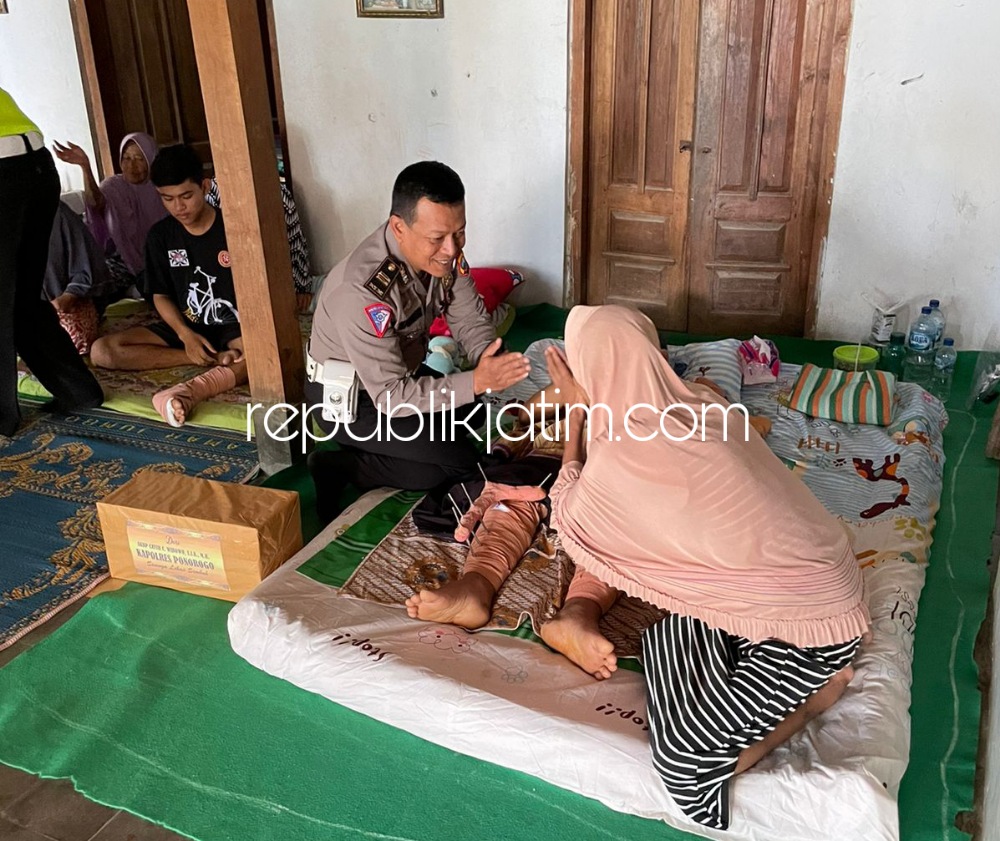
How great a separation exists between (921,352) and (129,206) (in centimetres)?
359

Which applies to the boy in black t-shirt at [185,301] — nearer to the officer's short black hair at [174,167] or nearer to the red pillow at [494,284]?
the officer's short black hair at [174,167]

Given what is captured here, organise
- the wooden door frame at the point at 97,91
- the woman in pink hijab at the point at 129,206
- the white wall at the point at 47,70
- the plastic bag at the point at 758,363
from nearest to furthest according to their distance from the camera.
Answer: the plastic bag at the point at 758,363 → the woman in pink hijab at the point at 129,206 → the wooden door frame at the point at 97,91 → the white wall at the point at 47,70

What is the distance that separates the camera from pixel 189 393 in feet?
10.8

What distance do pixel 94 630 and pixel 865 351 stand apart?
9.23 ft

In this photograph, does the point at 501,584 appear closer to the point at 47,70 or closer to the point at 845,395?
the point at 845,395

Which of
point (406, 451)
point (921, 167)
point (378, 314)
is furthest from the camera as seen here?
point (921, 167)

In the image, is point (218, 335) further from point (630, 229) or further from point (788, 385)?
point (788, 385)

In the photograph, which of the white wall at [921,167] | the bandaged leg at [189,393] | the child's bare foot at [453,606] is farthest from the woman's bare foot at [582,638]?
the white wall at [921,167]

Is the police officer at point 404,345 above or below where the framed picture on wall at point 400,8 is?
below

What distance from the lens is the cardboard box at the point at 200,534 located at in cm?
226

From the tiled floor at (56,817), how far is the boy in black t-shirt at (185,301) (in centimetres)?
162

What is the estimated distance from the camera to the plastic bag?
3.33 m

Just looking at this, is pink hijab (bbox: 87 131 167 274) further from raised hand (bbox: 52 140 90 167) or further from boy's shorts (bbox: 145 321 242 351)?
boy's shorts (bbox: 145 321 242 351)

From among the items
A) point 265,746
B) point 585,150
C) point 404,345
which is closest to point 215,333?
point 404,345
